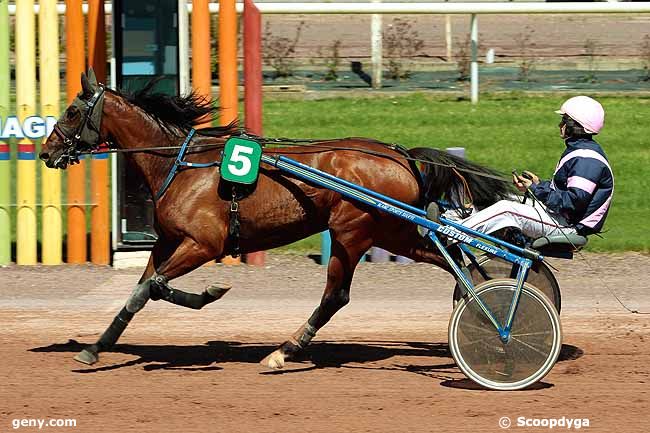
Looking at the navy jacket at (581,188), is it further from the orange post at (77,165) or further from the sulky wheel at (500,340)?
the orange post at (77,165)

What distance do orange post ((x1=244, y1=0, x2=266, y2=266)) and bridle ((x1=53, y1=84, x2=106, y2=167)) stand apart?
3.32m

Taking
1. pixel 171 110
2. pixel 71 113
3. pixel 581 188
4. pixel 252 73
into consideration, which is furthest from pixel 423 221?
pixel 252 73

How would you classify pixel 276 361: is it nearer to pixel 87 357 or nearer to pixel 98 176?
pixel 87 357

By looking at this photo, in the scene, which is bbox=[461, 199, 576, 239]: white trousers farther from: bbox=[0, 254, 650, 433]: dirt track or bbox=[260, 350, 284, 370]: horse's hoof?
bbox=[260, 350, 284, 370]: horse's hoof

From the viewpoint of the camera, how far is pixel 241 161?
7.34 m

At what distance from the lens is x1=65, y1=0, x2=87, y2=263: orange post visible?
10.7 meters

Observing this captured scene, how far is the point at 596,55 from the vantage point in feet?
59.3

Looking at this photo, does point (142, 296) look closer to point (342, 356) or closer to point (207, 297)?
point (207, 297)

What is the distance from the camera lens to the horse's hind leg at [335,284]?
7492 mm

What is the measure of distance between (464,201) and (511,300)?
95 centimetres

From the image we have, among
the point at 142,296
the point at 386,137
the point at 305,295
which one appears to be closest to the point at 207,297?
the point at 142,296

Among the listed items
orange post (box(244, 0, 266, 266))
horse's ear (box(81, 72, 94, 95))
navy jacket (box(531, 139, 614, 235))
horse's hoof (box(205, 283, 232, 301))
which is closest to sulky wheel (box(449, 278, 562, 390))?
navy jacket (box(531, 139, 614, 235))

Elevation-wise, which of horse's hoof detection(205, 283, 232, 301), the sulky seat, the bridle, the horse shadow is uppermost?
the bridle

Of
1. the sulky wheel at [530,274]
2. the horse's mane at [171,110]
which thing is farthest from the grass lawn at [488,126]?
the horse's mane at [171,110]
